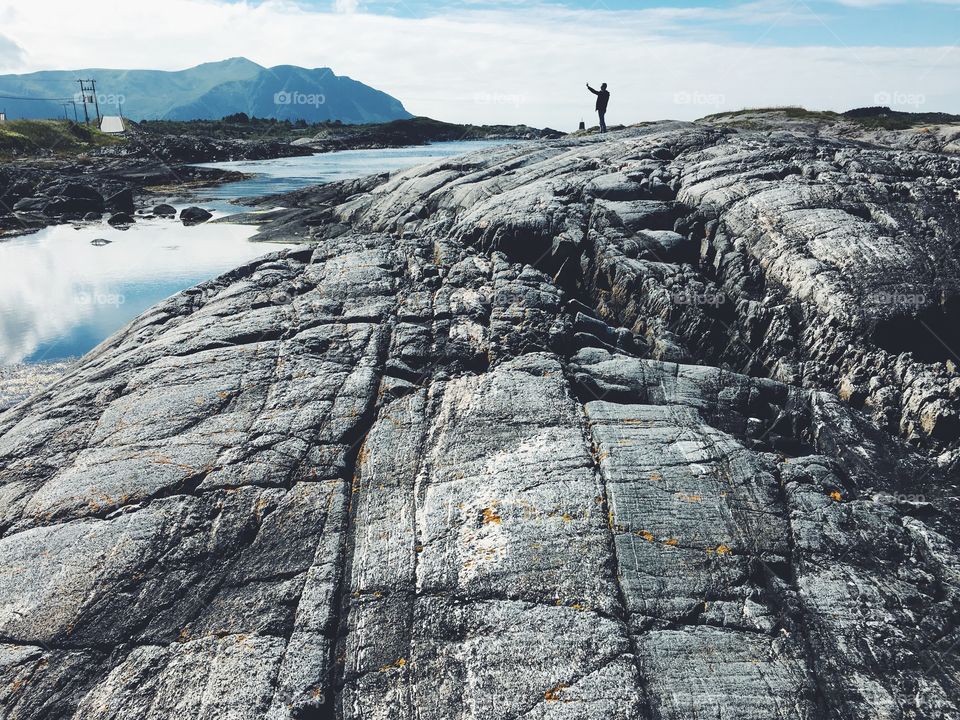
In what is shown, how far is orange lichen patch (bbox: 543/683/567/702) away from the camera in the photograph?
25.4 feet

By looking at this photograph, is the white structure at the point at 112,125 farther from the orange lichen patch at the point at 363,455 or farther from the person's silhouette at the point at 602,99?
the orange lichen patch at the point at 363,455

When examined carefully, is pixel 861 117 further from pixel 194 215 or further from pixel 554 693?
pixel 554 693

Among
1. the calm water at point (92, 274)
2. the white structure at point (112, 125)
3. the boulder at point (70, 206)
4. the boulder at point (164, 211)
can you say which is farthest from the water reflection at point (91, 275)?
the white structure at point (112, 125)

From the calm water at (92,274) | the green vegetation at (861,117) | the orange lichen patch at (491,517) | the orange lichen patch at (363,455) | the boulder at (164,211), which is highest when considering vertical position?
the green vegetation at (861,117)

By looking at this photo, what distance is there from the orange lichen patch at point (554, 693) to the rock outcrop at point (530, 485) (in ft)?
0.10

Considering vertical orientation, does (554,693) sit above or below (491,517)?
below

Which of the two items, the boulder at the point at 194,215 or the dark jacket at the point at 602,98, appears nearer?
the dark jacket at the point at 602,98

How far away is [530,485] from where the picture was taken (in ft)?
35.1

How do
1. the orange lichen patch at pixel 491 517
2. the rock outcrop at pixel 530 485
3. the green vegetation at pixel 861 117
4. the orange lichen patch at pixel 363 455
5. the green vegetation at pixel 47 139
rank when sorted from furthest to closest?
the green vegetation at pixel 47 139 < the green vegetation at pixel 861 117 < the orange lichen patch at pixel 363 455 < the orange lichen patch at pixel 491 517 < the rock outcrop at pixel 530 485

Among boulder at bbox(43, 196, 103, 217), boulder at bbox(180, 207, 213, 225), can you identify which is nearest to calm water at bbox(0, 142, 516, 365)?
boulder at bbox(180, 207, 213, 225)

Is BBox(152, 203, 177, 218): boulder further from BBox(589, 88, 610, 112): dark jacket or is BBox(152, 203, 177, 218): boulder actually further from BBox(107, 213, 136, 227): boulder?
BBox(589, 88, 610, 112): dark jacket

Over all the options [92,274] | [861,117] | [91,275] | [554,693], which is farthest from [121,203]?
[861,117]

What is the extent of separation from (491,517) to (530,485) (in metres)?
1.00

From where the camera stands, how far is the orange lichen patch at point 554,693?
25.4 ft
